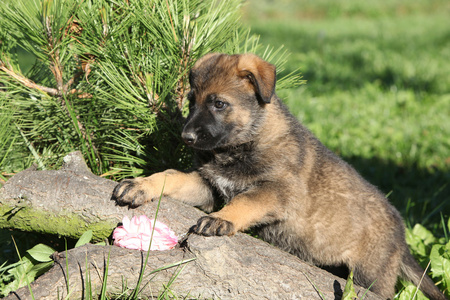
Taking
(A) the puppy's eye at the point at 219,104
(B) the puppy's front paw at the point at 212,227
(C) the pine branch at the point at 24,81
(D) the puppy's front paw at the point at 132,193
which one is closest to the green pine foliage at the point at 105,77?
(C) the pine branch at the point at 24,81

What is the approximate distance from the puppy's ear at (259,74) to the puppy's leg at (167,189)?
0.68 meters

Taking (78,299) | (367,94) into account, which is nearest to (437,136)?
(367,94)

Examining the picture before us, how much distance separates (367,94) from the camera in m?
7.67

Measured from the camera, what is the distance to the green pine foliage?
2807 mm

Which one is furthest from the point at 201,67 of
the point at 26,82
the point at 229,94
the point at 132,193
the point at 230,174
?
the point at 26,82

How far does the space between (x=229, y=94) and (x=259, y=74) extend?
23 cm

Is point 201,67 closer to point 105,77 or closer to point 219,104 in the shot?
point 219,104

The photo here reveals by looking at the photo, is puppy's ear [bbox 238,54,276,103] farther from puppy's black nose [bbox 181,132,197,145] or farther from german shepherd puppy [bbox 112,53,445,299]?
puppy's black nose [bbox 181,132,197,145]

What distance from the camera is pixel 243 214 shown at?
8.57ft

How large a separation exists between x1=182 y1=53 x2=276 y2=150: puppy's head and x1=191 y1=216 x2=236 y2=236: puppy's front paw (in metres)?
0.56

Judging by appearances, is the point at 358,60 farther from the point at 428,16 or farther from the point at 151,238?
the point at 428,16

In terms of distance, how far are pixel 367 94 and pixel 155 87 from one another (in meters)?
5.50

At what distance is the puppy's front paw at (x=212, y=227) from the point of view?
2395 millimetres

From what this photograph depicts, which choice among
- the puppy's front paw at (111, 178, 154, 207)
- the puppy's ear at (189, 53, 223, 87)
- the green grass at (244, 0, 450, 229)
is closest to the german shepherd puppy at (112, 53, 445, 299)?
the puppy's ear at (189, 53, 223, 87)
